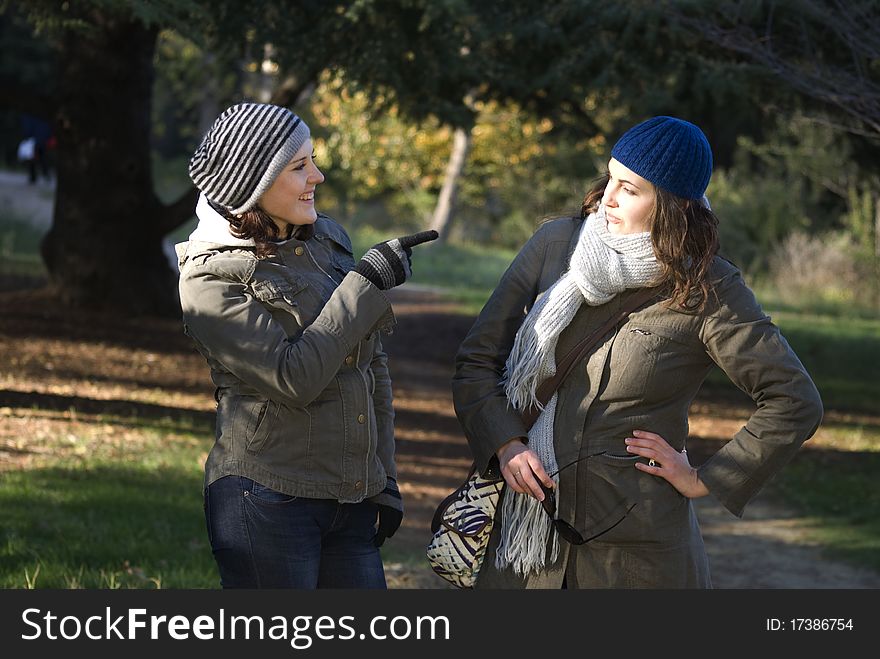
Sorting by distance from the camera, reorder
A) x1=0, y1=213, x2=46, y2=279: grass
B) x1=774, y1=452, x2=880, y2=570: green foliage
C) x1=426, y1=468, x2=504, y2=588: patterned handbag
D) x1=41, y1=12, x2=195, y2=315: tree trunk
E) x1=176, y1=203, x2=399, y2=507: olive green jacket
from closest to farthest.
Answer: x1=176, y1=203, x2=399, y2=507: olive green jacket
x1=426, y1=468, x2=504, y2=588: patterned handbag
x1=774, y1=452, x2=880, y2=570: green foliage
x1=41, y1=12, x2=195, y2=315: tree trunk
x1=0, y1=213, x2=46, y2=279: grass

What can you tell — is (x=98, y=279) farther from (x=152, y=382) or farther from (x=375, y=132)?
(x=375, y=132)

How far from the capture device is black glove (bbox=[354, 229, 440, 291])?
3.20m

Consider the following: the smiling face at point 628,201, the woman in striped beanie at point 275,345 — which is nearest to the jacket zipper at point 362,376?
the woman in striped beanie at point 275,345

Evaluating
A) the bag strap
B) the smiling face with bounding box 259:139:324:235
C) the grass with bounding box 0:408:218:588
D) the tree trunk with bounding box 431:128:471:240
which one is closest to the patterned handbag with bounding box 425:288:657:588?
the bag strap

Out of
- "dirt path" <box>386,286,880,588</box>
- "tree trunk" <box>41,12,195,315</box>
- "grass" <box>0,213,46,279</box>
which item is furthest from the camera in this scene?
"grass" <box>0,213,46,279</box>

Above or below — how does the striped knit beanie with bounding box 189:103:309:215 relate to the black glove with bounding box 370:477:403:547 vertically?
above

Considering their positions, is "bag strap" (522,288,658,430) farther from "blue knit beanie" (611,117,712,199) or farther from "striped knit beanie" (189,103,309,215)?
"striped knit beanie" (189,103,309,215)

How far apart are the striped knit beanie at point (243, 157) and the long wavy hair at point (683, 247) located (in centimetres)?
94

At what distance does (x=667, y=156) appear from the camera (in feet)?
10.5

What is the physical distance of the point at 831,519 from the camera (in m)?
9.32

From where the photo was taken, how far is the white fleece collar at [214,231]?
3.17 m

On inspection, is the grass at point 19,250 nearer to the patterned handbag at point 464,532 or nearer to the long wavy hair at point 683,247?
the patterned handbag at point 464,532

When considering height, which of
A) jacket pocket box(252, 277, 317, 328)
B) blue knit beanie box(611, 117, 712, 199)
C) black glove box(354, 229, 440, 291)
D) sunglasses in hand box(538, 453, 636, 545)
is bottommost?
sunglasses in hand box(538, 453, 636, 545)

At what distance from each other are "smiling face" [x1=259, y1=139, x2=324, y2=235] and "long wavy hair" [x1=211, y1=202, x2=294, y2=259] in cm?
3
